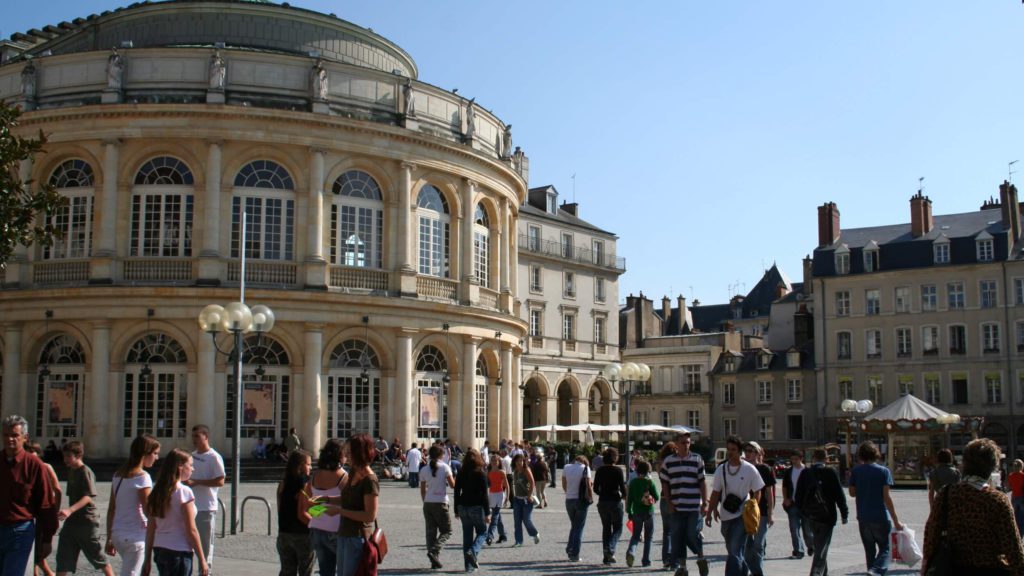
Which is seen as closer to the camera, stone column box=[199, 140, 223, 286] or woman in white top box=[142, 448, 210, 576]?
woman in white top box=[142, 448, 210, 576]

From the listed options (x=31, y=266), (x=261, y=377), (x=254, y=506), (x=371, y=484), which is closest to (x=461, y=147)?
(x=261, y=377)

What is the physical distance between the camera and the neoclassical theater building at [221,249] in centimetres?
3516

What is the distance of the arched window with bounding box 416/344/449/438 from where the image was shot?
127 ft

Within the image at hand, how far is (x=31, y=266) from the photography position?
119ft

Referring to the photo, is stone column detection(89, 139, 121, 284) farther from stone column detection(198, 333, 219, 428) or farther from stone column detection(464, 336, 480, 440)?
stone column detection(464, 336, 480, 440)

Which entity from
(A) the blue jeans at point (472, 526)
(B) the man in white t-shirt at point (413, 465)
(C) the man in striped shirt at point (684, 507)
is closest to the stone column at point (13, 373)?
(B) the man in white t-shirt at point (413, 465)

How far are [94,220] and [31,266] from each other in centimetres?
275

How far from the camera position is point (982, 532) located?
729 cm

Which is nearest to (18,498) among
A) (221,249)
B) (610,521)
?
(610,521)

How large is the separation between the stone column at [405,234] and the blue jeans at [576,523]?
21085mm

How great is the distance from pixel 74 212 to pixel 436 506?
24.7m

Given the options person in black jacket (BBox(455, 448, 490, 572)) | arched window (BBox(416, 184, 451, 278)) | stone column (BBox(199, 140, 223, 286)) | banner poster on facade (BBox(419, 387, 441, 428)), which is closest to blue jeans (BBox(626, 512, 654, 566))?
person in black jacket (BBox(455, 448, 490, 572))

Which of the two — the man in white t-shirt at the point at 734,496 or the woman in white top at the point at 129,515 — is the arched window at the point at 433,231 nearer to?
the man in white t-shirt at the point at 734,496

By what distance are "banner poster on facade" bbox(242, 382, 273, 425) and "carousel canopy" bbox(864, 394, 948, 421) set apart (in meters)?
20.5
